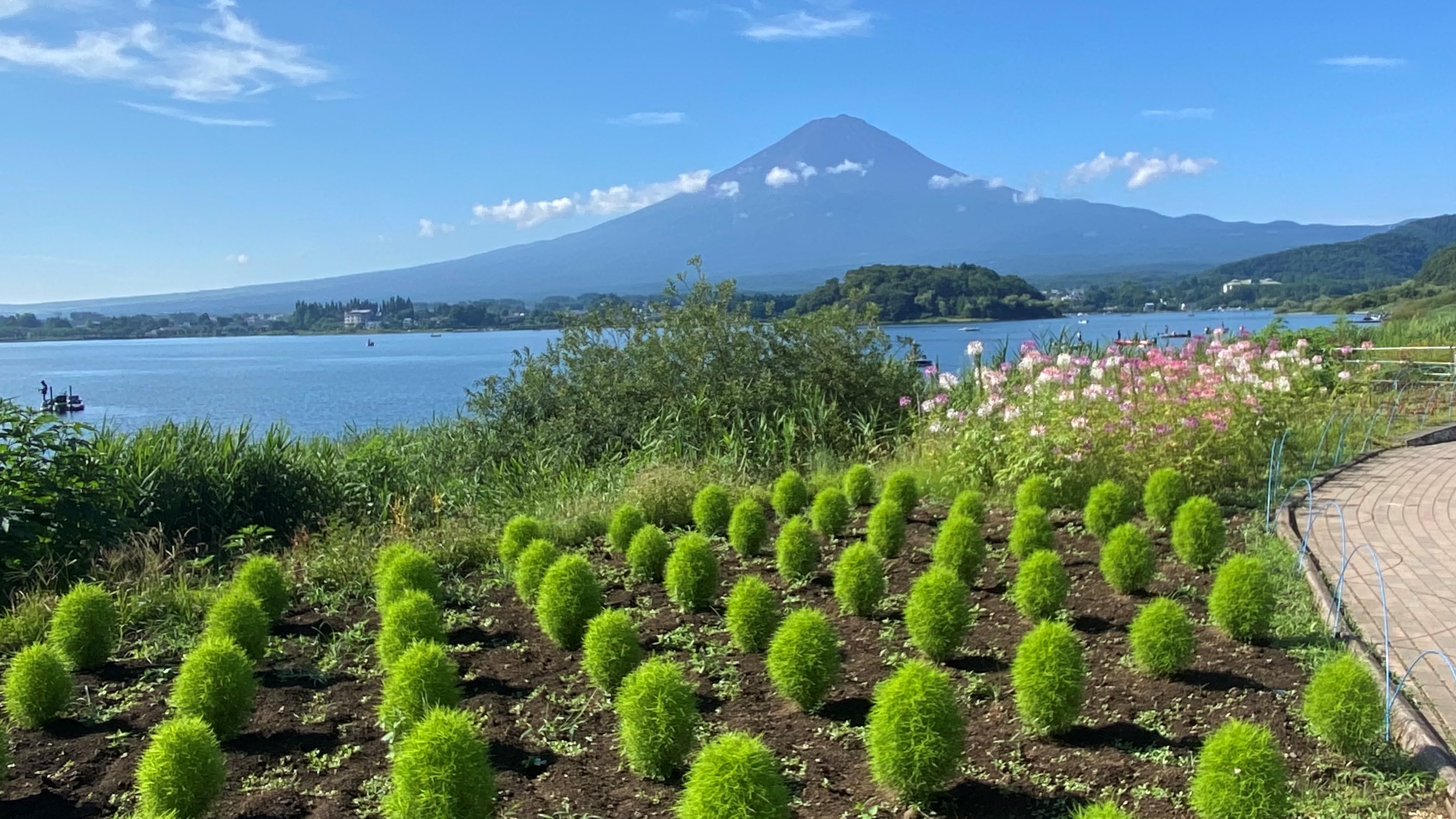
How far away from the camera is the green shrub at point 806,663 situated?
12.4 ft

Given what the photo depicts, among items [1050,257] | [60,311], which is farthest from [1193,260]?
[60,311]

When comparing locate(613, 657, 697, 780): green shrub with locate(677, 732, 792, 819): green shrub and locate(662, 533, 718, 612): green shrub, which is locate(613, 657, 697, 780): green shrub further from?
locate(662, 533, 718, 612): green shrub

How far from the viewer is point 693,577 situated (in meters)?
5.25

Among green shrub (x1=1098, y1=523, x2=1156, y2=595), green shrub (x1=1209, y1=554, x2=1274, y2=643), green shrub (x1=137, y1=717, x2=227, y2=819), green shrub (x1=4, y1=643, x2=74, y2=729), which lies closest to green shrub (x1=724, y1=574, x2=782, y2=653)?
green shrub (x1=1098, y1=523, x2=1156, y2=595)

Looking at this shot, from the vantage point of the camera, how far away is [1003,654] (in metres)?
4.39

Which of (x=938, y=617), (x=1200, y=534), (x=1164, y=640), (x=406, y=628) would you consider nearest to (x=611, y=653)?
(x=406, y=628)

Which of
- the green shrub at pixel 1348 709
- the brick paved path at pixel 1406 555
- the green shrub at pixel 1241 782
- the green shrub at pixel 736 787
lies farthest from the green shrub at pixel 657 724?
the brick paved path at pixel 1406 555

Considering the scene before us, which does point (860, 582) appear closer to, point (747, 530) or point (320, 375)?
point (747, 530)

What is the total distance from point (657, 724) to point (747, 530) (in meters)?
3.13

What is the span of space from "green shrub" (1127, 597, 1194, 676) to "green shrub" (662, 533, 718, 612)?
2227 millimetres

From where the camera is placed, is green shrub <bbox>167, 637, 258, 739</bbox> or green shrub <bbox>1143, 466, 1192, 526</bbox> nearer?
green shrub <bbox>167, 637, 258, 739</bbox>

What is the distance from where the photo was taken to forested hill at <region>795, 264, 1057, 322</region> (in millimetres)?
19094

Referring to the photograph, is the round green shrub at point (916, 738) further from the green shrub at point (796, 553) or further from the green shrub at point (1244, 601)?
the green shrub at point (796, 553)

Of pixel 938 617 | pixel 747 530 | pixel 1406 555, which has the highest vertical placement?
pixel 938 617
